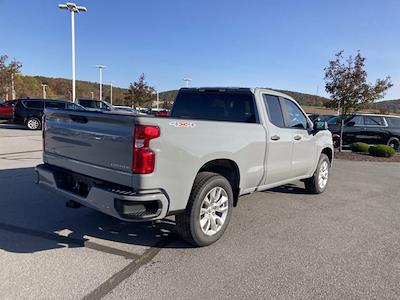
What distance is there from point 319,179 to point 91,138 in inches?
189

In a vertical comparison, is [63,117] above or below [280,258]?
Answer: above

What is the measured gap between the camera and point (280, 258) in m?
3.82

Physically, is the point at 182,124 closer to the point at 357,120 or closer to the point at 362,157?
the point at 362,157

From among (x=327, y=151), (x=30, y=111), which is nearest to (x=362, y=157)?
(x=327, y=151)

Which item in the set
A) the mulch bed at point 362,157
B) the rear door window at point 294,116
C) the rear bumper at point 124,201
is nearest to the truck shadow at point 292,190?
the rear door window at point 294,116

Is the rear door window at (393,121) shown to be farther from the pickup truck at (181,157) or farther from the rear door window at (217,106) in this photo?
the rear door window at (217,106)

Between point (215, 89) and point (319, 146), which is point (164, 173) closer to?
point (215, 89)

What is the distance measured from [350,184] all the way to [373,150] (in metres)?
6.98

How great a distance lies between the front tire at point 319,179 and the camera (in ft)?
22.1

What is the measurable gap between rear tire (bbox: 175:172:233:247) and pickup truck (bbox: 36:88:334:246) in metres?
0.01

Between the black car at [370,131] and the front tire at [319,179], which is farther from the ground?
the black car at [370,131]

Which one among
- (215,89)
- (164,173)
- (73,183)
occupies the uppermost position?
(215,89)

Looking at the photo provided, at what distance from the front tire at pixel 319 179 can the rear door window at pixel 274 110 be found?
5.93ft

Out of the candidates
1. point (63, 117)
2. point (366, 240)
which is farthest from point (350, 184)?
point (63, 117)
